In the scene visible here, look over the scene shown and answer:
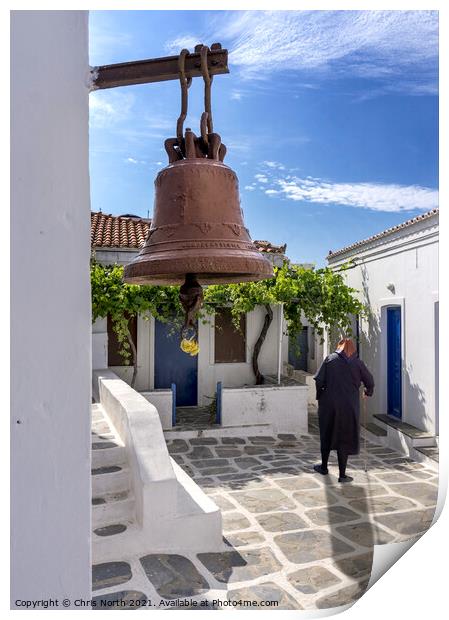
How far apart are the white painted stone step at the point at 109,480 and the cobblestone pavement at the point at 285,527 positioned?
0.74 meters

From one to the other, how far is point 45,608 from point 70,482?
50cm

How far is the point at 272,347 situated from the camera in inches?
378

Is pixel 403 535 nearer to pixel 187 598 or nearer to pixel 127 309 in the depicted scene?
pixel 187 598

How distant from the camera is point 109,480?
13.2 ft

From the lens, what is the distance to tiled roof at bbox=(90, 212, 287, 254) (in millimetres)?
9315

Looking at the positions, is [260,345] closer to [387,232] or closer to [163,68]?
[387,232]

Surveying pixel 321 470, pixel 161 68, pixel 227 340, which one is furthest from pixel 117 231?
pixel 161 68

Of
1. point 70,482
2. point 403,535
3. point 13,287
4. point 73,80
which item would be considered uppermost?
point 73,80

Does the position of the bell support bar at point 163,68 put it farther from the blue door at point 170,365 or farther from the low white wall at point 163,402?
the blue door at point 170,365

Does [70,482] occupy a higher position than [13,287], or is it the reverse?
[13,287]

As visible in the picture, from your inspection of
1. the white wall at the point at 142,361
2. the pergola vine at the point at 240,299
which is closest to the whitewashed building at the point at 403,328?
the pergola vine at the point at 240,299

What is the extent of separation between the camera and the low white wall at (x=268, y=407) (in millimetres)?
7617

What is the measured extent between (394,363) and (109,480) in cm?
580
